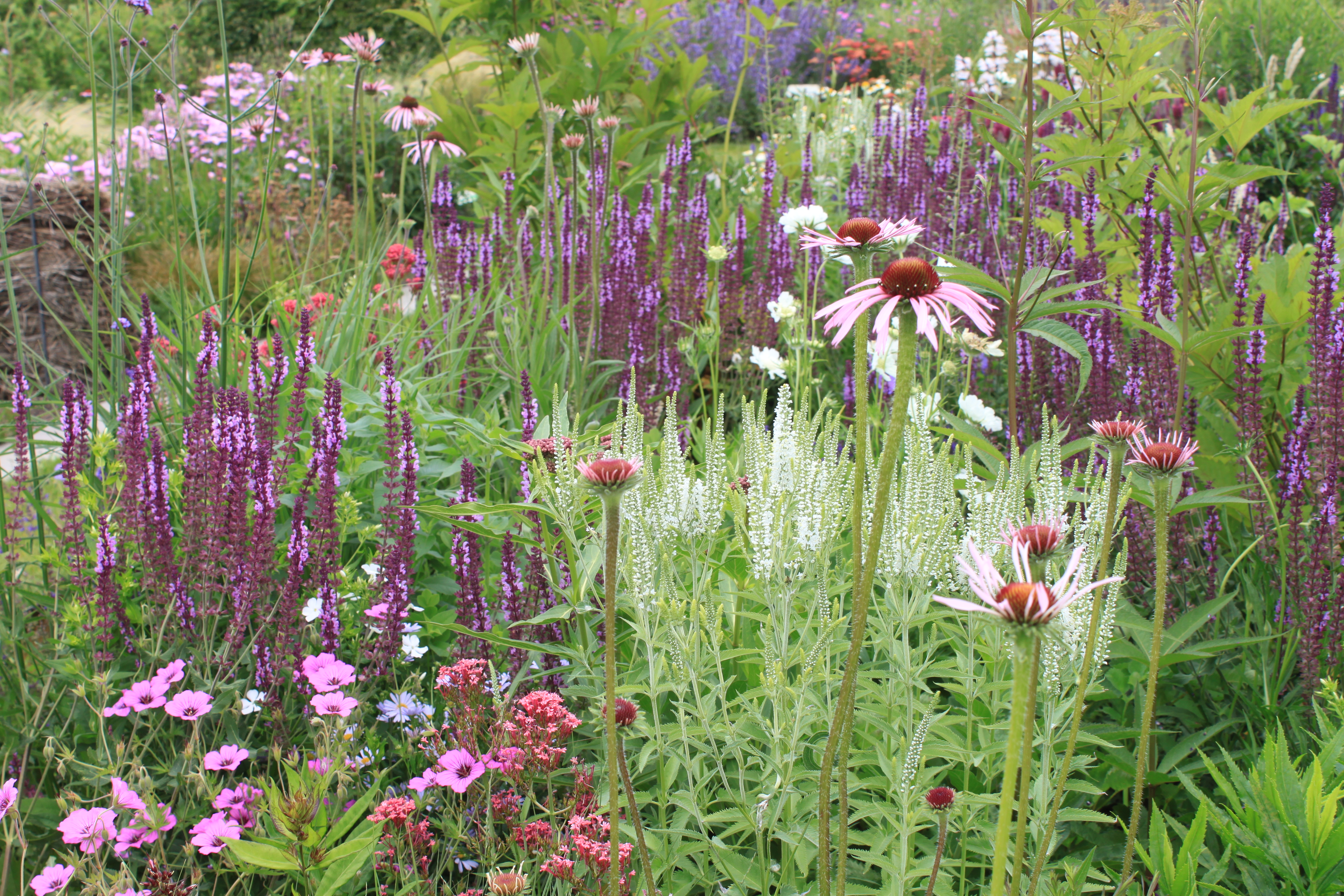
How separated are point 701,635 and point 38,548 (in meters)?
2.30

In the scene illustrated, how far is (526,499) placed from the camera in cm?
232

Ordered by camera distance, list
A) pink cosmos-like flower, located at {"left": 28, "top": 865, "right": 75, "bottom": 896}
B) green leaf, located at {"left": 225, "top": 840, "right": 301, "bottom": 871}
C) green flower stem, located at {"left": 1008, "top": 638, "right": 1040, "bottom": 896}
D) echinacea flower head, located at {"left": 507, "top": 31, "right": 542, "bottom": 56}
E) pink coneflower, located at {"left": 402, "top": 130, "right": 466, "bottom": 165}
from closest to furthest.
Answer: green flower stem, located at {"left": 1008, "top": 638, "right": 1040, "bottom": 896} → green leaf, located at {"left": 225, "top": 840, "right": 301, "bottom": 871} → pink cosmos-like flower, located at {"left": 28, "top": 865, "right": 75, "bottom": 896} → echinacea flower head, located at {"left": 507, "top": 31, "right": 542, "bottom": 56} → pink coneflower, located at {"left": 402, "top": 130, "right": 466, "bottom": 165}

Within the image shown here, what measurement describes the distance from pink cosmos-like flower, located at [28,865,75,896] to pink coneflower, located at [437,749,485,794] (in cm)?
58

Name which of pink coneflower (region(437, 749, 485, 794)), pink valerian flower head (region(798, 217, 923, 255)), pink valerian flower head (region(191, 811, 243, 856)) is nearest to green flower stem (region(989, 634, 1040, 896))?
pink valerian flower head (region(798, 217, 923, 255))

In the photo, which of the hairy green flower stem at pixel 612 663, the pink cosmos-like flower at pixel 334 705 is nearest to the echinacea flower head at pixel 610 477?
the hairy green flower stem at pixel 612 663

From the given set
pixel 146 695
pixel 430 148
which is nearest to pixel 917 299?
pixel 146 695

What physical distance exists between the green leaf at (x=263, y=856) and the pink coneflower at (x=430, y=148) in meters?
3.35

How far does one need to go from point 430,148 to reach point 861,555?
3627mm

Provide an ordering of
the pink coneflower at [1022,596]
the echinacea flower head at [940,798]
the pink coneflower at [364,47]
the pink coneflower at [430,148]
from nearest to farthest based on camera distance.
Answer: the pink coneflower at [1022,596] < the echinacea flower head at [940,798] < the pink coneflower at [364,47] < the pink coneflower at [430,148]

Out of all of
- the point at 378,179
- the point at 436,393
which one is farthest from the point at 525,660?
the point at 378,179

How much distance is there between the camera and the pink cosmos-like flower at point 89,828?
1.61 metres

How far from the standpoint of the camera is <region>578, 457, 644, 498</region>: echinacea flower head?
1028 millimetres

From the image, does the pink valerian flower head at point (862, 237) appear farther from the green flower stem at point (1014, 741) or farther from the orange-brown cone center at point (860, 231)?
the green flower stem at point (1014, 741)

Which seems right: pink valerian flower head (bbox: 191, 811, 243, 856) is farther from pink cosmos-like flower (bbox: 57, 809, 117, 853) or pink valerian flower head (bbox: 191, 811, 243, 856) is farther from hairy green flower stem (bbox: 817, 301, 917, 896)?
hairy green flower stem (bbox: 817, 301, 917, 896)
